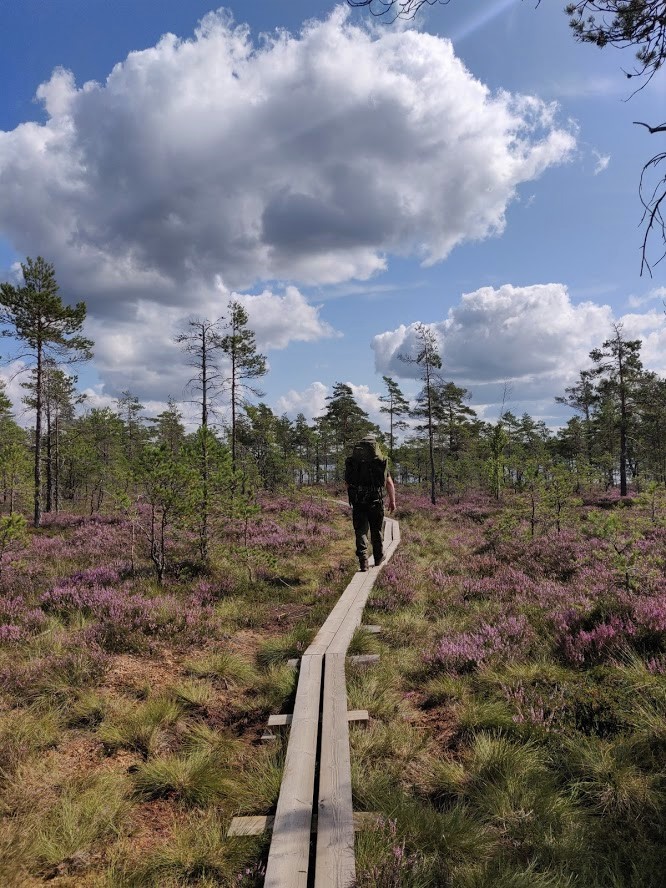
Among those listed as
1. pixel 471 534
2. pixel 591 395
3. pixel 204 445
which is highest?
pixel 591 395

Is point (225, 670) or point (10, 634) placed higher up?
point (10, 634)

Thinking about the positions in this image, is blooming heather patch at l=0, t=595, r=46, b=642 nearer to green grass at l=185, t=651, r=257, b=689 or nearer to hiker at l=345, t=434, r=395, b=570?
green grass at l=185, t=651, r=257, b=689

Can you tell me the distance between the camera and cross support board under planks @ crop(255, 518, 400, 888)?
2404 millimetres

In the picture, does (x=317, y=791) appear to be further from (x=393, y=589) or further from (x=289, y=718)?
(x=393, y=589)

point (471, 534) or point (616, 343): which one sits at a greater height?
point (616, 343)

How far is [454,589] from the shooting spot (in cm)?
852

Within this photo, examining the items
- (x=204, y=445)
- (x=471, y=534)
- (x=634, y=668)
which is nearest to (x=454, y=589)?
(x=634, y=668)

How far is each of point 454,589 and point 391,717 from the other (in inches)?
182

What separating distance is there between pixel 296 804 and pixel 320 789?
205mm

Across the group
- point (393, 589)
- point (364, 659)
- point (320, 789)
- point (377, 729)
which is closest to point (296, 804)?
point (320, 789)

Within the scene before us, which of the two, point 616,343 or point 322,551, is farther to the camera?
point 616,343

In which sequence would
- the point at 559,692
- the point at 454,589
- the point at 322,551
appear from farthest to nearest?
the point at 322,551, the point at 454,589, the point at 559,692

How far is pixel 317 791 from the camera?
10.4 feet

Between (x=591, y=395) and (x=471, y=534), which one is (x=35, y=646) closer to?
(x=471, y=534)
